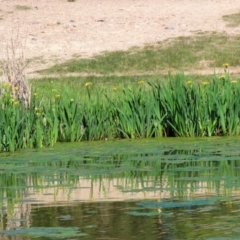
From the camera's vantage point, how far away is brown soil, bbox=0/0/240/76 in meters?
23.0

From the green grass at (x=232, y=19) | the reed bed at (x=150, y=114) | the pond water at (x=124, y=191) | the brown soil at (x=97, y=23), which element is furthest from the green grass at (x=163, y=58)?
the pond water at (x=124, y=191)

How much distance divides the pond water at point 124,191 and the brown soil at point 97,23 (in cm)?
1052

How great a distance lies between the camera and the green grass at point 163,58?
811 inches

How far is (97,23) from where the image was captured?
2514 centimetres

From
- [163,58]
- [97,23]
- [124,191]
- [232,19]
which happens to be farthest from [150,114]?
[97,23]

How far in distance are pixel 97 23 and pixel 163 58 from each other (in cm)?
433

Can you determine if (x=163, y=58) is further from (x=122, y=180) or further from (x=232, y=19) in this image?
(x=122, y=180)

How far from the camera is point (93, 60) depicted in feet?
70.3

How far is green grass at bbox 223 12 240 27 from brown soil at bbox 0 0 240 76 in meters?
0.14

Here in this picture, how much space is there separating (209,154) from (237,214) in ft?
10.8

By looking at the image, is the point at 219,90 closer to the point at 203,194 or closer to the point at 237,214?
the point at 203,194

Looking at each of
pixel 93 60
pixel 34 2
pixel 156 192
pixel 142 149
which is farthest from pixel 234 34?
pixel 156 192

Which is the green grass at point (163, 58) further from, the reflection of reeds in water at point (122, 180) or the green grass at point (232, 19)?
the reflection of reeds in water at point (122, 180)

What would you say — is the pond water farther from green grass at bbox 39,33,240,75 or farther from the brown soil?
the brown soil
